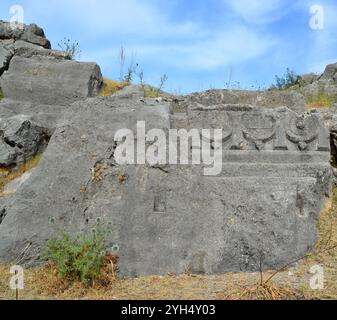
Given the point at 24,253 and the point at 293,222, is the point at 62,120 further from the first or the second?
the point at 293,222

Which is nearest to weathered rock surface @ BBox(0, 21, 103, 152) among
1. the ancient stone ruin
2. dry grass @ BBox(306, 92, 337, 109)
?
the ancient stone ruin

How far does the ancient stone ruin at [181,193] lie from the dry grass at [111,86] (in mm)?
2564

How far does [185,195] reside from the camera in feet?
16.4

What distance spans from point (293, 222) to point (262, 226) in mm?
320

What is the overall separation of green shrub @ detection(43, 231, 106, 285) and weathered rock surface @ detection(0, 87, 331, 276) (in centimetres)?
29

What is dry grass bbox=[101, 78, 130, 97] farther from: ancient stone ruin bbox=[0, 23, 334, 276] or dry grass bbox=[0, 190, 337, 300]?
dry grass bbox=[0, 190, 337, 300]

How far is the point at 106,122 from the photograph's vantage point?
5742 millimetres

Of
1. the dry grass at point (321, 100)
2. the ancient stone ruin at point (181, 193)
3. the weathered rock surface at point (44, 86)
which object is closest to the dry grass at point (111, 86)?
the weathered rock surface at point (44, 86)

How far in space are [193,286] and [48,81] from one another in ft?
15.6

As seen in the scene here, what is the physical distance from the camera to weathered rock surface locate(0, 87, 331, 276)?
4773 mm

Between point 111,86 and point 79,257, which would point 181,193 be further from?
point 111,86

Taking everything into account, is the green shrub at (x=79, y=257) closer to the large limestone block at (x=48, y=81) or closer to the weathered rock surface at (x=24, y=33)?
the large limestone block at (x=48, y=81)

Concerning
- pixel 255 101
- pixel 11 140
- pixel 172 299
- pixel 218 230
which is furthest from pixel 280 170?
pixel 11 140

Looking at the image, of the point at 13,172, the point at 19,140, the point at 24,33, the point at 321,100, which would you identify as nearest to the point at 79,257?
the point at 13,172
